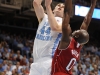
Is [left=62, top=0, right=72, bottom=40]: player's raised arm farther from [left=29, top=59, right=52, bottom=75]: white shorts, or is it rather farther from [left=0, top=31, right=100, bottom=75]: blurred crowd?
[left=0, top=31, right=100, bottom=75]: blurred crowd

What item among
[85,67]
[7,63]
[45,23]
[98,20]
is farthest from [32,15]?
[45,23]

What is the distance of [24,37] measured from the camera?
62.6ft

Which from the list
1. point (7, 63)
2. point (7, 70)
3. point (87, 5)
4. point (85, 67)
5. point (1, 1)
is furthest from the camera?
point (87, 5)

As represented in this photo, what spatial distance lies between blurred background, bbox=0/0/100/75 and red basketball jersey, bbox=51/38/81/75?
7594 mm

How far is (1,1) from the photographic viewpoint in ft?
59.9

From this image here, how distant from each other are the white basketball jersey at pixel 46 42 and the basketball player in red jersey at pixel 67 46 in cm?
25

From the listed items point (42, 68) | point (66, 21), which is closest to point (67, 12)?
point (66, 21)

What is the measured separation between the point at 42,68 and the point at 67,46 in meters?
0.63

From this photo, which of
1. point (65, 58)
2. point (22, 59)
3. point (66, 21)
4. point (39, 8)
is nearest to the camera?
point (66, 21)

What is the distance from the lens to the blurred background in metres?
13.3

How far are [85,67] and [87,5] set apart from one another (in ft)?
18.0

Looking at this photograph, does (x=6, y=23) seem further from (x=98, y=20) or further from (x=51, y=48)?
(x=51, y=48)

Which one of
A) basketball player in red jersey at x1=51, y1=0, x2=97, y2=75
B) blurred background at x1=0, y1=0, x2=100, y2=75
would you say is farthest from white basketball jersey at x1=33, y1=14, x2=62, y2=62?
blurred background at x1=0, y1=0, x2=100, y2=75

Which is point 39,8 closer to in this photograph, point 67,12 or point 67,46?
point 67,12
